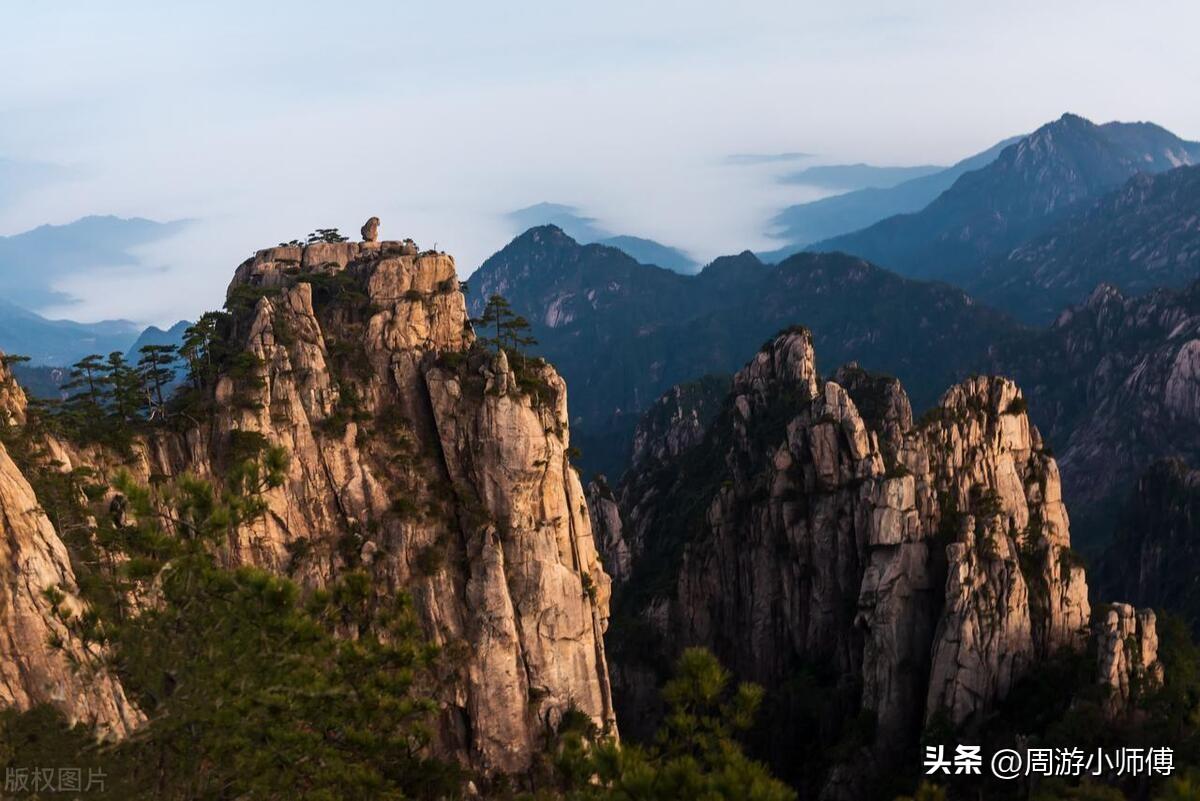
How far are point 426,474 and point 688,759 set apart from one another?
Result: 47.8 metres

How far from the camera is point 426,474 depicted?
6300 centimetres

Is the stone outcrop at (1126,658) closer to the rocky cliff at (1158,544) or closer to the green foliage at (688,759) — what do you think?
the green foliage at (688,759)

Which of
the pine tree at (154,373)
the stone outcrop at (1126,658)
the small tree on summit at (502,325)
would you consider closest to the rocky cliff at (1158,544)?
the stone outcrop at (1126,658)

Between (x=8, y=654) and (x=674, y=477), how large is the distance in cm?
11197

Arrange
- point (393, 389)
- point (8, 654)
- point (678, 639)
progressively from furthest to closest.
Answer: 1. point (678, 639)
2. point (393, 389)
3. point (8, 654)

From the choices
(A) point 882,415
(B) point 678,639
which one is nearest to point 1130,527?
(A) point 882,415

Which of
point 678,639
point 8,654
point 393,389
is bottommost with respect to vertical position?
point 678,639

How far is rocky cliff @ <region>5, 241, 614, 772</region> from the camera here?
193 ft

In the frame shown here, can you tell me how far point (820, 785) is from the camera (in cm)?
7462

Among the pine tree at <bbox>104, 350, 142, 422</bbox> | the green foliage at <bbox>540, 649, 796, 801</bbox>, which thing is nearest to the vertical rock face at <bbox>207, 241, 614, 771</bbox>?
the pine tree at <bbox>104, 350, 142, 422</bbox>

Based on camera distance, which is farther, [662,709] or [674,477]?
[674,477]

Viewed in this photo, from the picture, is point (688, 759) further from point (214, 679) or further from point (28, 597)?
point (28, 597)

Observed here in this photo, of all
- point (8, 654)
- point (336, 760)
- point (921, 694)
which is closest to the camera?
point (336, 760)

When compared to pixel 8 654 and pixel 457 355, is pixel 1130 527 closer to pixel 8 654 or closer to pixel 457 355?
pixel 457 355
